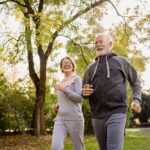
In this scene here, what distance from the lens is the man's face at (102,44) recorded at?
5422 millimetres

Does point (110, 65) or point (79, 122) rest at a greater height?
point (110, 65)

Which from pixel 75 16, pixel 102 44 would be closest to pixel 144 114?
pixel 75 16

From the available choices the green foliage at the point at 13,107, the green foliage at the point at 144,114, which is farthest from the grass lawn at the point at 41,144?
the green foliage at the point at 144,114

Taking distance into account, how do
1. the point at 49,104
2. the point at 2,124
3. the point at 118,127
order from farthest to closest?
the point at 49,104
the point at 2,124
the point at 118,127

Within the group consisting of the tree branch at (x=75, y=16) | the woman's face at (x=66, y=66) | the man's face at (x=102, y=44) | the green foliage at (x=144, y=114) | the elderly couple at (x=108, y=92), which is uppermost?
the tree branch at (x=75, y=16)

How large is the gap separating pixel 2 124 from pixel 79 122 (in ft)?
37.9

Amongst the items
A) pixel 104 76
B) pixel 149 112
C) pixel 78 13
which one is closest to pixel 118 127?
pixel 104 76

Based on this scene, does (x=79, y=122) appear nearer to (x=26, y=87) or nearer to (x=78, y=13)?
(x=78, y=13)

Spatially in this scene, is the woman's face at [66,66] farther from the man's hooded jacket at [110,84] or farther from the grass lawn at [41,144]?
the grass lawn at [41,144]

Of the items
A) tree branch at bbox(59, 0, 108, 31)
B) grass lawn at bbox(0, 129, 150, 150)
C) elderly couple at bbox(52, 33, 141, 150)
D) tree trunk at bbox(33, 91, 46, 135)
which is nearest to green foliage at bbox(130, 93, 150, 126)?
tree trunk at bbox(33, 91, 46, 135)

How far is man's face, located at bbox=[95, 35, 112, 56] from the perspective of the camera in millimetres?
5422

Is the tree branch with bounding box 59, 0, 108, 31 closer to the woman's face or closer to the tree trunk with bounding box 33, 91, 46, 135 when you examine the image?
the tree trunk with bounding box 33, 91, 46, 135

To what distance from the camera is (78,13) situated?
15.5 metres

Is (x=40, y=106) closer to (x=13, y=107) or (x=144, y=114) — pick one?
(x=13, y=107)
